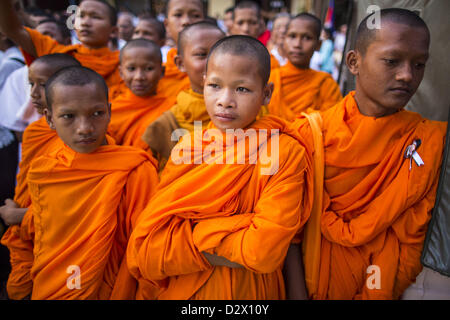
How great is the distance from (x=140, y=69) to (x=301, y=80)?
150cm

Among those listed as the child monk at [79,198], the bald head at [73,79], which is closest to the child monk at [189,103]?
the child monk at [79,198]

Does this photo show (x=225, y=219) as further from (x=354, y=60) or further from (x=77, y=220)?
(x=354, y=60)

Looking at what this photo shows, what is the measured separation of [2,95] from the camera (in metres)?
2.89

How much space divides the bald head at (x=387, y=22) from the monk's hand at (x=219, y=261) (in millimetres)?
1249

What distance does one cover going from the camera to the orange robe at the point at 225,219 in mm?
1351

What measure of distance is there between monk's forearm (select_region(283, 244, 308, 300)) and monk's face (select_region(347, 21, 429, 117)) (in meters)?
0.90

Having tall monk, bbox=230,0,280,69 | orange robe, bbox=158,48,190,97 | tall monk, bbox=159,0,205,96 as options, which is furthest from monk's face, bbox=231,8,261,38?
orange robe, bbox=158,48,190,97

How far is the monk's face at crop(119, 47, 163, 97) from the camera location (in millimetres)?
2439

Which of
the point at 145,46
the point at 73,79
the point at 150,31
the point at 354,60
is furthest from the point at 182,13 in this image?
the point at 354,60

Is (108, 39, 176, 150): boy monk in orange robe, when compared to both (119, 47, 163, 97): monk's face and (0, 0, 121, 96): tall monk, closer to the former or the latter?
(119, 47, 163, 97): monk's face

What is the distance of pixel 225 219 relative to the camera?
1427 mm

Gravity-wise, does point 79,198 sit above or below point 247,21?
below

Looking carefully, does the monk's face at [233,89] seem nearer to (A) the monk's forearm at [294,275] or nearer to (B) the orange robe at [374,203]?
(B) the orange robe at [374,203]
